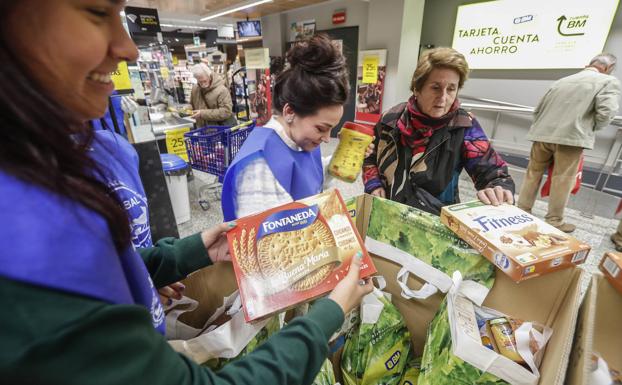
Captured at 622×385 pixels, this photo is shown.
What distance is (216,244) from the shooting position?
88 cm

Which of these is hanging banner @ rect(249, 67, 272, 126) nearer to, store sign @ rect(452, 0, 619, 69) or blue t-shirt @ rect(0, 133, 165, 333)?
store sign @ rect(452, 0, 619, 69)

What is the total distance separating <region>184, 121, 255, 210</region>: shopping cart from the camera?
3.09m

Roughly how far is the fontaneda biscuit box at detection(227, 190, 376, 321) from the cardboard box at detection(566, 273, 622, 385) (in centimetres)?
46

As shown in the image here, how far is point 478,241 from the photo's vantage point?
0.85 meters

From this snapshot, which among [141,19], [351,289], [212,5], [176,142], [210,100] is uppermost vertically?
[212,5]

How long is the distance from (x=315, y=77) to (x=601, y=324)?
3.69 ft

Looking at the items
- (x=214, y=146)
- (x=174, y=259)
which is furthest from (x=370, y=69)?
(x=174, y=259)

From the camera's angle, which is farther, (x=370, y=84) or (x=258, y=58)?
(x=370, y=84)

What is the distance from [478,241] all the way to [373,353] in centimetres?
53

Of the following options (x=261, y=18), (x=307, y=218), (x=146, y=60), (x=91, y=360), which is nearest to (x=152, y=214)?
(x=307, y=218)

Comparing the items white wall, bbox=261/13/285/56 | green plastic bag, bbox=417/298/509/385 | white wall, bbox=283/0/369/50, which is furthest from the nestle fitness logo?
green plastic bag, bbox=417/298/509/385

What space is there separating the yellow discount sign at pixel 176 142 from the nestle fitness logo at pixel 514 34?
472 centimetres

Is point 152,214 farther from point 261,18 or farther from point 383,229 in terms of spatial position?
point 261,18

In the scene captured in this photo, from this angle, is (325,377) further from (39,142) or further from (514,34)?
(514,34)
